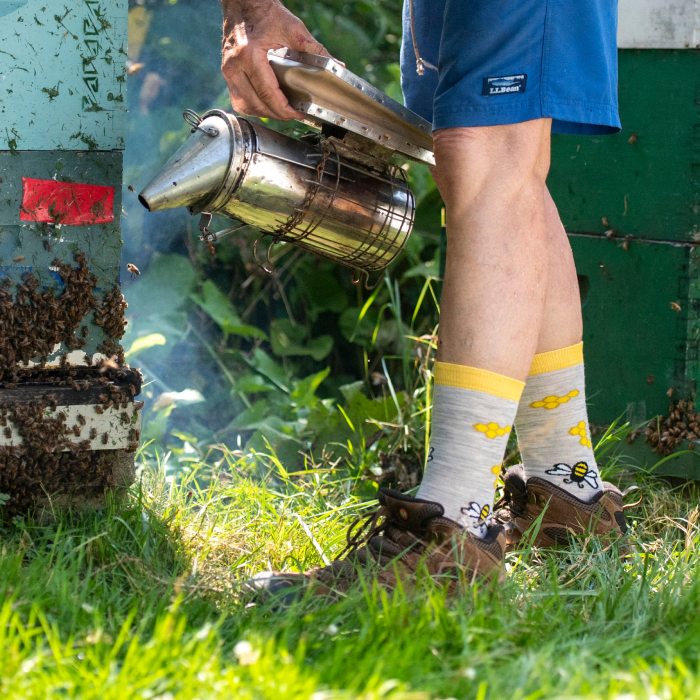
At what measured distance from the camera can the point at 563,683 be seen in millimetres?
1399

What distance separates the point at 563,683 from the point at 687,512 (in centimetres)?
122

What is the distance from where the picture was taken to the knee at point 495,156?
198 cm

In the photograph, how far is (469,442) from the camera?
194cm

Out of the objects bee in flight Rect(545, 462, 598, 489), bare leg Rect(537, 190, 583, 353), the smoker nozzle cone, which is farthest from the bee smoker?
bee in flight Rect(545, 462, 598, 489)

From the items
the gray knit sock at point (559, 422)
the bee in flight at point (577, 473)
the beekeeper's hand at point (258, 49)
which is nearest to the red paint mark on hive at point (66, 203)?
the beekeeper's hand at point (258, 49)

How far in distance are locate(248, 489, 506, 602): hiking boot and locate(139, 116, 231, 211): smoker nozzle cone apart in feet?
2.20

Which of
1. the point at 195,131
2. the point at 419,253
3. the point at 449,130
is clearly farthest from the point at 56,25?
the point at 419,253

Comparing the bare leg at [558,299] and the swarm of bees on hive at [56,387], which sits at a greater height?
the bare leg at [558,299]

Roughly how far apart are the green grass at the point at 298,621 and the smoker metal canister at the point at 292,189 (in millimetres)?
619

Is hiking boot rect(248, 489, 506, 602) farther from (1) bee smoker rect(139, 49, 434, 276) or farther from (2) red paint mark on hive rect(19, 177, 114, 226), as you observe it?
(2) red paint mark on hive rect(19, 177, 114, 226)

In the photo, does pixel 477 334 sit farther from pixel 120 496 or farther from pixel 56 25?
pixel 56 25

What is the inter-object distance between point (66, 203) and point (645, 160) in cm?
145

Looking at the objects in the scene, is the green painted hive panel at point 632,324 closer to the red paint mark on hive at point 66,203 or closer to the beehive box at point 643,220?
the beehive box at point 643,220

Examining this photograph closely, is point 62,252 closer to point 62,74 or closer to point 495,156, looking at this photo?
point 62,74
